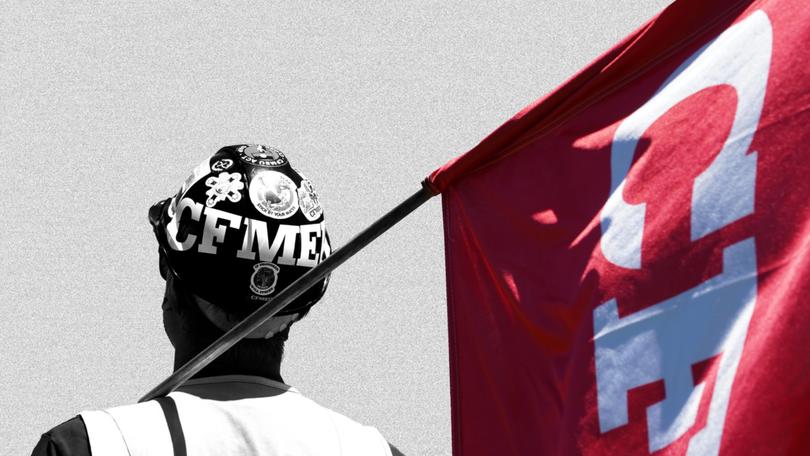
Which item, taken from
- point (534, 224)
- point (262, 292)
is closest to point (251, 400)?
point (262, 292)

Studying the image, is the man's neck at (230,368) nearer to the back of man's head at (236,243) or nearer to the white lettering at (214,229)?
the back of man's head at (236,243)

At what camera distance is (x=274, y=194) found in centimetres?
664

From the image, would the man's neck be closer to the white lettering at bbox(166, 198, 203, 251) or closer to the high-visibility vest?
the high-visibility vest

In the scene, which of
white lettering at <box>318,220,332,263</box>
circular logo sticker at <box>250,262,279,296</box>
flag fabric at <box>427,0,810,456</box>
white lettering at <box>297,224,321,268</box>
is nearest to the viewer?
flag fabric at <box>427,0,810,456</box>

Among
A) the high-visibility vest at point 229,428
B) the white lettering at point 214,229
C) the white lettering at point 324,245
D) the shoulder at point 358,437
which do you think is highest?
the white lettering at point 214,229

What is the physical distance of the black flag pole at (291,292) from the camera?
6434mm

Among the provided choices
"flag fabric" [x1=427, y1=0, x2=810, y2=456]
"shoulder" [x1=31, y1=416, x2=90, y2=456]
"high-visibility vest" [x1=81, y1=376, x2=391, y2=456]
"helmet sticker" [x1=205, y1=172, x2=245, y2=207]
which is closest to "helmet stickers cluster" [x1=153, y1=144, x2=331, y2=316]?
"helmet sticker" [x1=205, y1=172, x2=245, y2=207]

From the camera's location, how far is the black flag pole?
6.43 metres

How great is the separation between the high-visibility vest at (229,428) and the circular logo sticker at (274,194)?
24.6 inches

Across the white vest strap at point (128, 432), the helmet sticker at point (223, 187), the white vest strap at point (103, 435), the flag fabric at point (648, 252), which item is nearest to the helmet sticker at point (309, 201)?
the helmet sticker at point (223, 187)

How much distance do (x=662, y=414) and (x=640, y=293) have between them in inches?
16.2

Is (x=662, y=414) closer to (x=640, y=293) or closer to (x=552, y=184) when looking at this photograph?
(x=640, y=293)

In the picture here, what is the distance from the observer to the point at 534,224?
638 cm

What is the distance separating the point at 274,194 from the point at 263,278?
0.32 metres
